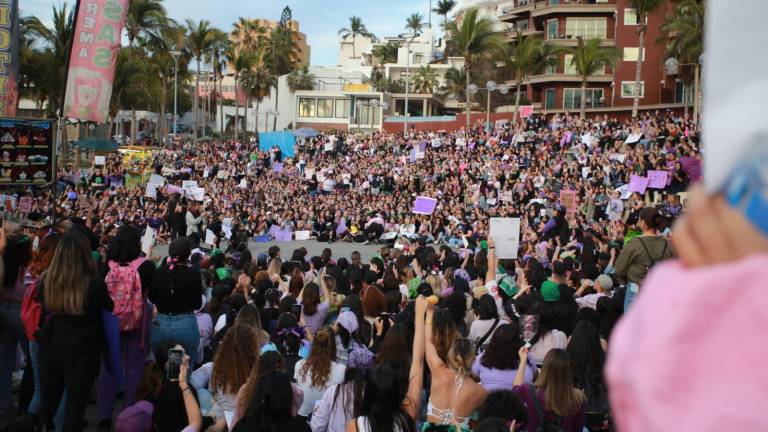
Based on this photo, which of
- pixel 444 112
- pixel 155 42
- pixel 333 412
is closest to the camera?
pixel 333 412

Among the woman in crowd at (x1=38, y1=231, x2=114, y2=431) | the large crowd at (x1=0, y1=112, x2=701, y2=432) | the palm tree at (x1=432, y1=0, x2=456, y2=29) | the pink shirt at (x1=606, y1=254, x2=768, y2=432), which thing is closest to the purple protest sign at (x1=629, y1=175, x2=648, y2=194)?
the large crowd at (x1=0, y1=112, x2=701, y2=432)

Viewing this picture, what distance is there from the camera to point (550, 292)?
25.6 ft

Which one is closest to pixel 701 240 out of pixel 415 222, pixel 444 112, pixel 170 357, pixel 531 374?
pixel 170 357

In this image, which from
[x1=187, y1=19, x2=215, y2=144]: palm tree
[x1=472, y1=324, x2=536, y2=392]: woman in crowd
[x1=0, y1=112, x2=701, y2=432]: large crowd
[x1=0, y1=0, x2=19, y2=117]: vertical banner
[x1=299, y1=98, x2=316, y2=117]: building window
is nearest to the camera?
[x1=0, y1=112, x2=701, y2=432]: large crowd

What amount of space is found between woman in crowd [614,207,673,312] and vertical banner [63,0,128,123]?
10618 mm

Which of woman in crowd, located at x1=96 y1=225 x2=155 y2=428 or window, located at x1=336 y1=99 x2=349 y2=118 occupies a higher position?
window, located at x1=336 y1=99 x2=349 y2=118

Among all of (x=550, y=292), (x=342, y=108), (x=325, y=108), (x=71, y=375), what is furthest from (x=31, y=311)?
(x=325, y=108)

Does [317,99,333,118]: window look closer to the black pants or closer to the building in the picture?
the building

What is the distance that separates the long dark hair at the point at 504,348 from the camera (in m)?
5.58

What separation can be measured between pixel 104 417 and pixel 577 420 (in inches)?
143

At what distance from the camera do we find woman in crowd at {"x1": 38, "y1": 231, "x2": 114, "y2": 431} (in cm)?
506

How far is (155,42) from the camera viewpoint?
54.4 m

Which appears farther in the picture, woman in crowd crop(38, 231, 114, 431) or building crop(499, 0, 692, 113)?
building crop(499, 0, 692, 113)

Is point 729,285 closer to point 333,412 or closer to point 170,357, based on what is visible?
point 333,412
